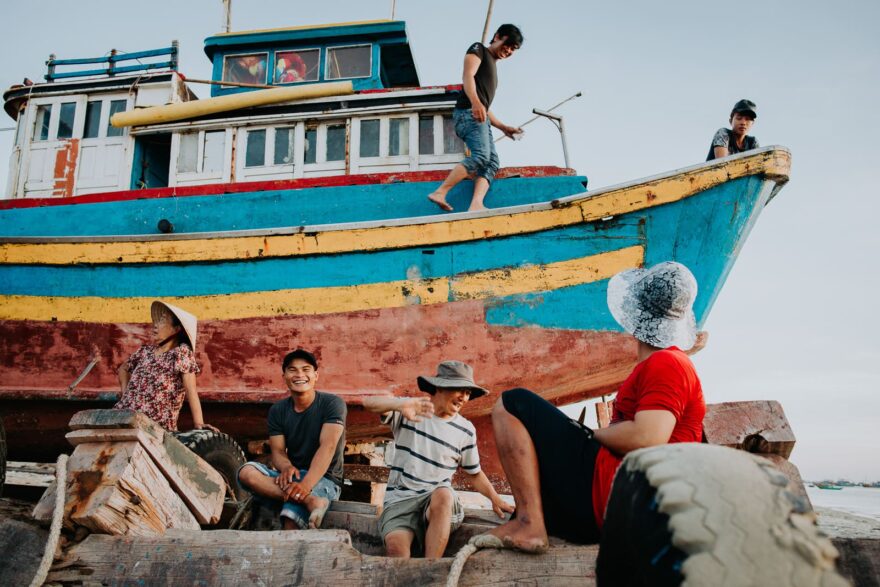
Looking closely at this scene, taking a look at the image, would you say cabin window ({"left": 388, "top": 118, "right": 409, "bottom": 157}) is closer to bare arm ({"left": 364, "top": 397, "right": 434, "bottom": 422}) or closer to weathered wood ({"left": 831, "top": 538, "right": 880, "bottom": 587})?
bare arm ({"left": 364, "top": 397, "right": 434, "bottom": 422})

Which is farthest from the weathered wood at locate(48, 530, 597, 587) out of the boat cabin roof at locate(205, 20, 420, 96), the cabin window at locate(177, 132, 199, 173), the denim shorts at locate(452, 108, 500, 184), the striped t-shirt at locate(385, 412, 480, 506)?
the boat cabin roof at locate(205, 20, 420, 96)

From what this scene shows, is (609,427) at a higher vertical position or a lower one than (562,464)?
higher

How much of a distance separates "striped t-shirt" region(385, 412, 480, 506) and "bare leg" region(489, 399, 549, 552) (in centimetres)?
78

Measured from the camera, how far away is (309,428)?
3521 millimetres

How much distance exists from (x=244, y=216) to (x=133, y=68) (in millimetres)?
3949

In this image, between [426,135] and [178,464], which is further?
[426,135]

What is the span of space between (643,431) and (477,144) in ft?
15.5

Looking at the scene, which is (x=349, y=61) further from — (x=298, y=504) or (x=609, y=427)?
(x=609, y=427)

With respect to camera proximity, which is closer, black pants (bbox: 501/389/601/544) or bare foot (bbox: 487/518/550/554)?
bare foot (bbox: 487/518/550/554)

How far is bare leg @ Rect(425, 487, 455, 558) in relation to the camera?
2.54 m

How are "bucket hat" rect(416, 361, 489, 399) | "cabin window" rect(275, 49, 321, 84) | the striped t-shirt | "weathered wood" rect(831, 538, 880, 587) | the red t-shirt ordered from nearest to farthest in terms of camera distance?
"weathered wood" rect(831, 538, 880, 587) < the red t-shirt < the striped t-shirt < "bucket hat" rect(416, 361, 489, 399) < "cabin window" rect(275, 49, 321, 84)

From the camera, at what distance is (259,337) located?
6.05 m

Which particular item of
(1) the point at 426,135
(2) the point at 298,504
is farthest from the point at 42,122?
(2) the point at 298,504

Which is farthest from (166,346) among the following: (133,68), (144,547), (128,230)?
(133,68)
